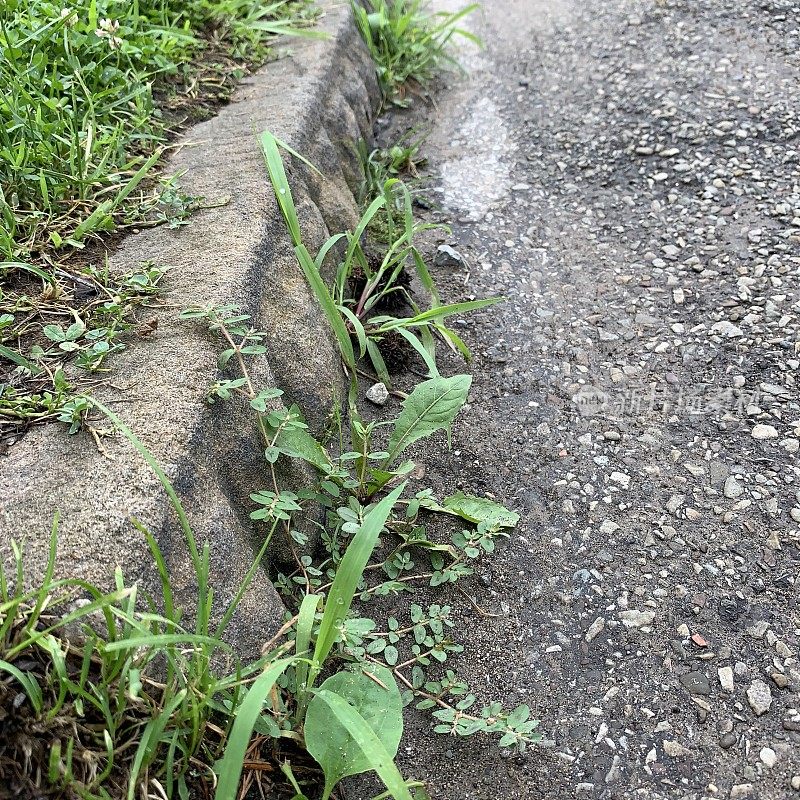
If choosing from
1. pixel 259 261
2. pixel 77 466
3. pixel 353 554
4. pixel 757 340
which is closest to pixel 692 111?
pixel 757 340

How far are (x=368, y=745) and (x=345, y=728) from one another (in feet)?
0.33

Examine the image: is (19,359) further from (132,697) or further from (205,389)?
(132,697)

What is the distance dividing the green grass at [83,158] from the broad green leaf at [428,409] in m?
0.66

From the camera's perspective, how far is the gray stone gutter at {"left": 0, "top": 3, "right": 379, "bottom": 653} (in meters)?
1.27

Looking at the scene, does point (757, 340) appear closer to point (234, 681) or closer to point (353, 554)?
point (353, 554)

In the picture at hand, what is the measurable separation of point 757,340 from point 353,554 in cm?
150

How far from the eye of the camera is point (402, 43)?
3.48 metres

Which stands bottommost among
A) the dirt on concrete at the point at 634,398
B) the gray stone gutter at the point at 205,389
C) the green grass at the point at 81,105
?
the dirt on concrete at the point at 634,398

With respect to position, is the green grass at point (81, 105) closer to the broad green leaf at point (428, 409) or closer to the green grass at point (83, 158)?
the green grass at point (83, 158)

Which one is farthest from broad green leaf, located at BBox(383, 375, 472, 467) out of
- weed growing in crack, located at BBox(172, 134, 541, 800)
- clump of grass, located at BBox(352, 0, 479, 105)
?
clump of grass, located at BBox(352, 0, 479, 105)

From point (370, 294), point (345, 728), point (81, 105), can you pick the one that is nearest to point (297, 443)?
point (345, 728)

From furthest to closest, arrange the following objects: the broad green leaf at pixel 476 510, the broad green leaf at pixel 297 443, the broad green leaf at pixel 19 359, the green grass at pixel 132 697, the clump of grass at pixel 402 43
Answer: the clump of grass at pixel 402 43 → the broad green leaf at pixel 476 510 → the broad green leaf at pixel 297 443 → the broad green leaf at pixel 19 359 → the green grass at pixel 132 697

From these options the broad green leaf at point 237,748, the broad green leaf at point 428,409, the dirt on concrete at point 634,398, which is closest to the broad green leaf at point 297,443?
the broad green leaf at point 428,409

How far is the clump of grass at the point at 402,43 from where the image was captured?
3.34 meters
